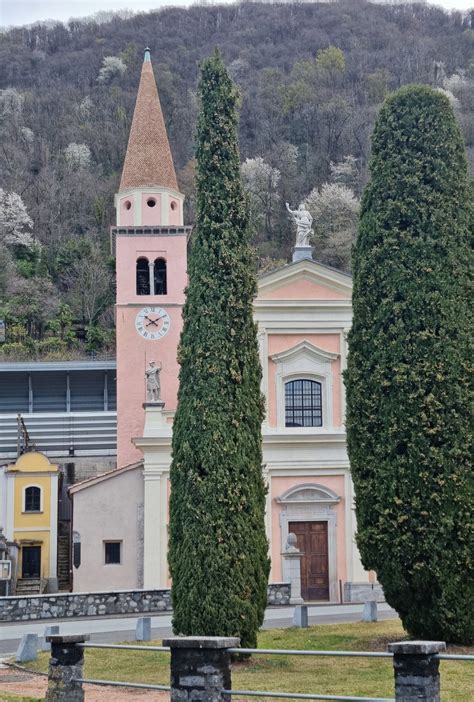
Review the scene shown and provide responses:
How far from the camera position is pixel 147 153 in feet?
115

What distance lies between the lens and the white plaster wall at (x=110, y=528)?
91.6ft

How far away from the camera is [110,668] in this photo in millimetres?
15328

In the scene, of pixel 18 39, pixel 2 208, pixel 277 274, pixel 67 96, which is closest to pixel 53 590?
pixel 277 274

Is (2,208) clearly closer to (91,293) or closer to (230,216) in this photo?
(91,293)

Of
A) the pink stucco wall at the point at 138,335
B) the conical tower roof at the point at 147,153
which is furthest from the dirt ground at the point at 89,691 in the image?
the conical tower roof at the point at 147,153

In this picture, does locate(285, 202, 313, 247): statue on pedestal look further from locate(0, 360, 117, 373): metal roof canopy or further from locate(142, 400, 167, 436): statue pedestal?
locate(0, 360, 117, 373): metal roof canopy

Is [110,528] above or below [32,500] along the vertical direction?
below

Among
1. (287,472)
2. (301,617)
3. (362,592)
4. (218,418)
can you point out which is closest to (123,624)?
(301,617)

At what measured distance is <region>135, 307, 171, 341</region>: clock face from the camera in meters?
33.7

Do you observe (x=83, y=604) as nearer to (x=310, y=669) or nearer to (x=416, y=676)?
(x=310, y=669)

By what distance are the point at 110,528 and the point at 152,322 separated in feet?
26.5

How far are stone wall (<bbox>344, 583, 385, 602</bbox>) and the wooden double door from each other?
0.70 metres

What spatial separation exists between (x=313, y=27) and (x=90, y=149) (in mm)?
35563

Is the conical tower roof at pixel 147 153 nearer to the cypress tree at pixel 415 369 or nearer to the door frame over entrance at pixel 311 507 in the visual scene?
the door frame over entrance at pixel 311 507
